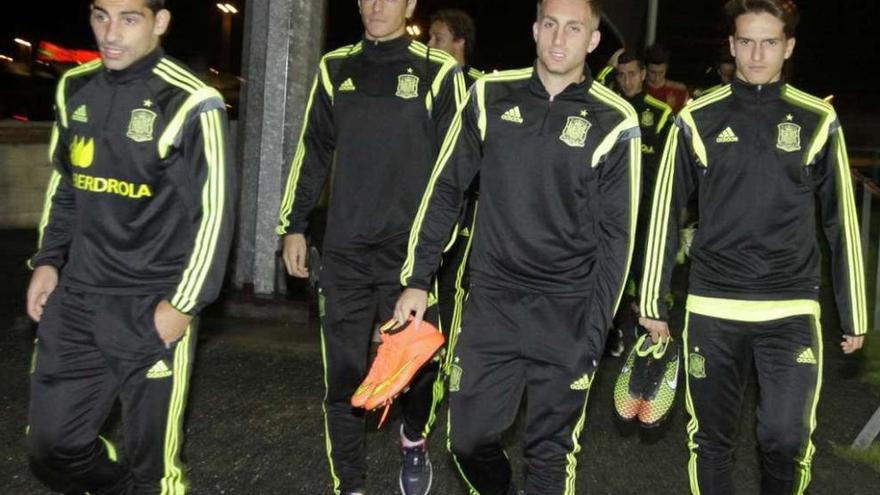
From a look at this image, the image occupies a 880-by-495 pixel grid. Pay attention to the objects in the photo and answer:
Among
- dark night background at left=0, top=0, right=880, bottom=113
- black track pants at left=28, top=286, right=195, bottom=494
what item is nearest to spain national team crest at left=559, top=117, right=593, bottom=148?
black track pants at left=28, top=286, right=195, bottom=494

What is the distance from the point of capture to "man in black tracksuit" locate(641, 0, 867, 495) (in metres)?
5.09

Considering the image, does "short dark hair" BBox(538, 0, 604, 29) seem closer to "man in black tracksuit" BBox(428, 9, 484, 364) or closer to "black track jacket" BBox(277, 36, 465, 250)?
"black track jacket" BBox(277, 36, 465, 250)

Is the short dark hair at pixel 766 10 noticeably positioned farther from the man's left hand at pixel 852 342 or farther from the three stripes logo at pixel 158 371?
the three stripes logo at pixel 158 371

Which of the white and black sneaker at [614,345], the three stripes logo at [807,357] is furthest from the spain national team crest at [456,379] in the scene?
the white and black sneaker at [614,345]

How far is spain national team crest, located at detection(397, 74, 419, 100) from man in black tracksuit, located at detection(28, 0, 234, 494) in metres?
1.22

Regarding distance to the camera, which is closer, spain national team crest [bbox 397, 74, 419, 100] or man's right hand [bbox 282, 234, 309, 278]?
spain national team crest [bbox 397, 74, 419, 100]

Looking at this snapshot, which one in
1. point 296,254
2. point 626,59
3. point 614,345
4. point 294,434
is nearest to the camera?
point 296,254

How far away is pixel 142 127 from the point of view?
445 centimetres

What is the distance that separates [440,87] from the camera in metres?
5.58

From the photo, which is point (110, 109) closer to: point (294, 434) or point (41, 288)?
point (41, 288)

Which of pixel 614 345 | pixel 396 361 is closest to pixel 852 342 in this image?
pixel 396 361

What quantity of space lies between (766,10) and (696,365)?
59.5 inches

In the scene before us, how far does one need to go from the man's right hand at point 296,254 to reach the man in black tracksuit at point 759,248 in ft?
5.29

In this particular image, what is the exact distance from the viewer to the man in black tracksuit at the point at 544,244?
4.83 metres
